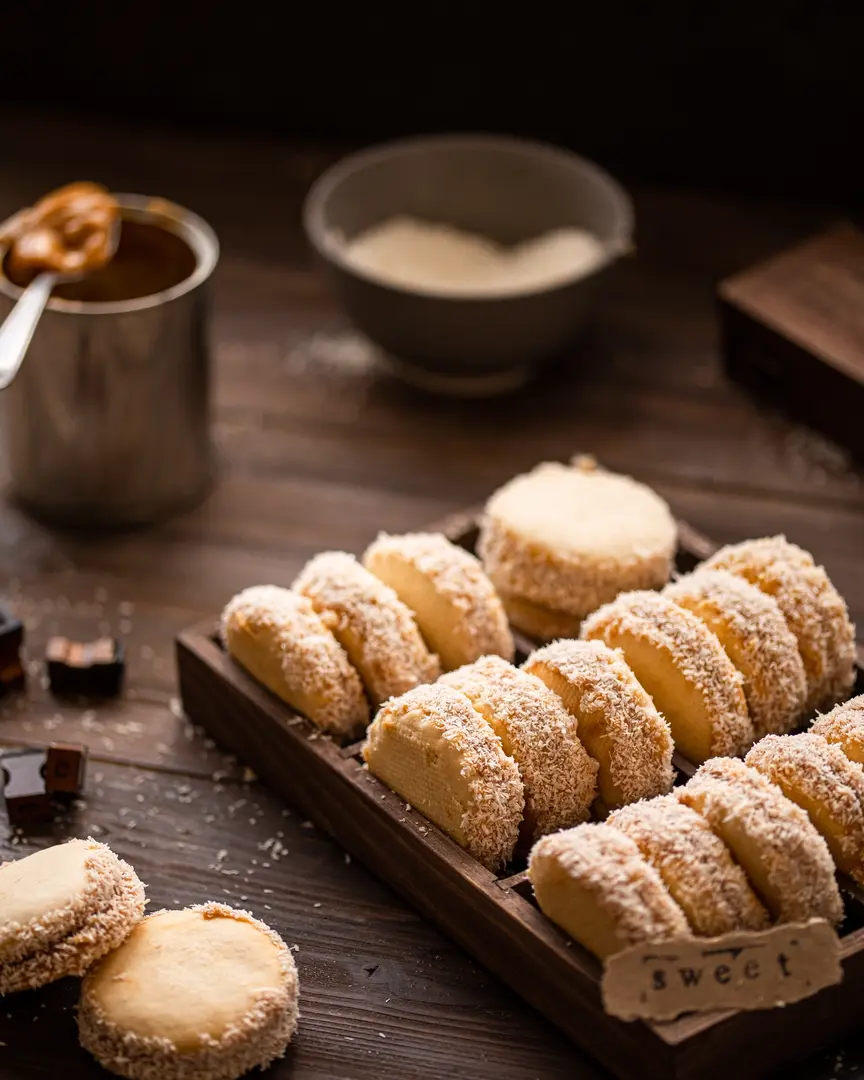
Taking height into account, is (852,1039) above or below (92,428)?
below

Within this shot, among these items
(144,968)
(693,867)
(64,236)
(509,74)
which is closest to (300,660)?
(144,968)

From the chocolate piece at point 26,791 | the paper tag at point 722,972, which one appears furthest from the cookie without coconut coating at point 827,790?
the chocolate piece at point 26,791

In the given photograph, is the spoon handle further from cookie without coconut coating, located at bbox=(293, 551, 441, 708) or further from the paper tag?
the paper tag

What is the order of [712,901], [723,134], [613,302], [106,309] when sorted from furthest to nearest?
[723,134] → [613,302] → [106,309] → [712,901]

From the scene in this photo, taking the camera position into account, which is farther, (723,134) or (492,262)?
(723,134)

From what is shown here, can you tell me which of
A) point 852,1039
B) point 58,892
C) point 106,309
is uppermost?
point 106,309

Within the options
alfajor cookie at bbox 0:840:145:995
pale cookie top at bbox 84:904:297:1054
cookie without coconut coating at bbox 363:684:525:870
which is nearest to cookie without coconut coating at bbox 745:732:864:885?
cookie without coconut coating at bbox 363:684:525:870

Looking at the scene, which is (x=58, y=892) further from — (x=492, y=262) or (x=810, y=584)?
(x=492, y=262)

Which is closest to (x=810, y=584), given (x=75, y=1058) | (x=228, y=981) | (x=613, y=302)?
(x=228, y=981)
